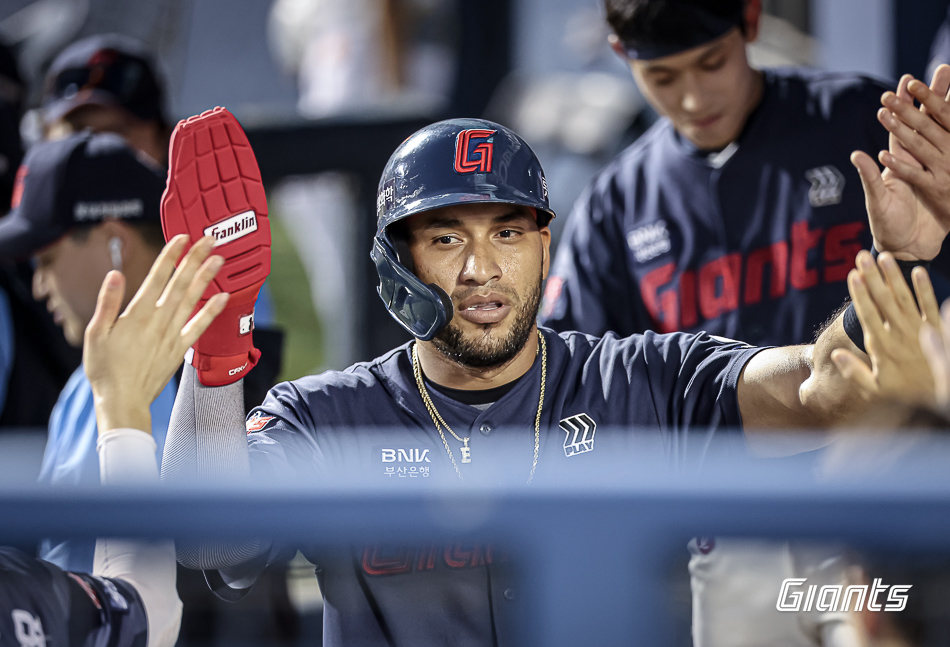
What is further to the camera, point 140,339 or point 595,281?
point 595,281

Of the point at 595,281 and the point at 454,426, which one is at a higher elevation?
the point at 595,281

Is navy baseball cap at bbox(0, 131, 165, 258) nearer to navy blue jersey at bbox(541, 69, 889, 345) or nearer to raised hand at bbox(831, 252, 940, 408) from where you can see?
navy blue jersey at bbox(541, 69, 889, 345)

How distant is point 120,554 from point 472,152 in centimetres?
104

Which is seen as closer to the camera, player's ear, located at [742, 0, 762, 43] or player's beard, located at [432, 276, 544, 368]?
player's beard, located at [432, 276, 544, 368]

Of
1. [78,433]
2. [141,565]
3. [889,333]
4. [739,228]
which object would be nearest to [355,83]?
[739,228]

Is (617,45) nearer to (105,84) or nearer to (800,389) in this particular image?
(800,389)

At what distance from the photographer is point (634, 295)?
9.00ft

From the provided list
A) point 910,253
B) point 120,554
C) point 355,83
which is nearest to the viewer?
point 120,554

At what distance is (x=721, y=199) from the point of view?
2686 mm

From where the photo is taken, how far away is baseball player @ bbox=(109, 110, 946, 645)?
1688 mm

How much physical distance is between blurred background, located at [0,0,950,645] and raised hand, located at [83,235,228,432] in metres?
2.41

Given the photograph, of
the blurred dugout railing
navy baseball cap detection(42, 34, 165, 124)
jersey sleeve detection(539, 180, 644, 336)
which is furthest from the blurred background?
the blurred dugout railing

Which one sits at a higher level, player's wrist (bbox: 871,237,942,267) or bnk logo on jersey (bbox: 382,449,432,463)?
player's wrist (bbox: 871,237,942,267)

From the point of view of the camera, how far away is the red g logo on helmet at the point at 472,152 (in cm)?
187
